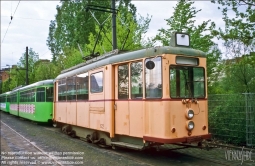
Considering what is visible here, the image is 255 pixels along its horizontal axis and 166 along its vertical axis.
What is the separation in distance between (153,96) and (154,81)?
0.38m

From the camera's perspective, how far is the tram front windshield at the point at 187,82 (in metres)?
7.55

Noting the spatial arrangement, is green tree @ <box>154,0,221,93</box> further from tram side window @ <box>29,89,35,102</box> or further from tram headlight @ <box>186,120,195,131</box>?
tram side window @ <box>29,89,35,102</box>

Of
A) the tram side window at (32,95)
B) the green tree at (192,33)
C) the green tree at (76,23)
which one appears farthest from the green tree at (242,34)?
the green tree at (76,23)

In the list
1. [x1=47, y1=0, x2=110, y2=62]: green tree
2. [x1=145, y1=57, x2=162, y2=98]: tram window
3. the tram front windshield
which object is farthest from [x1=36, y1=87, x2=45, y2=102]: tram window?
[x1=47, y1=0, x2=110, y2=62]: green tree

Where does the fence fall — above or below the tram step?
above

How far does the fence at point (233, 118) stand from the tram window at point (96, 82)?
4.32 meters

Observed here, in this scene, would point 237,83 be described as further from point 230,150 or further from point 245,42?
point 230,150

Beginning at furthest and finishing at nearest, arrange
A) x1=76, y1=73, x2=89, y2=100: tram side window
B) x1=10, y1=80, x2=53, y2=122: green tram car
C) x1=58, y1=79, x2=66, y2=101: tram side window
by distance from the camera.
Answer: x1=10, y1=80, x2=53, y2=122: green tram car, x1=58, y1=79, x2=66, y2=101: tram side window, x1=76, y1=73, x2=89, y2=100: tram side window

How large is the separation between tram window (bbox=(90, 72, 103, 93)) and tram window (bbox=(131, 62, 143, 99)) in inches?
65.2

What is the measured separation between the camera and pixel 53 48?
48375 millimetres

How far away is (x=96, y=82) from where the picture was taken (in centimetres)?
1010

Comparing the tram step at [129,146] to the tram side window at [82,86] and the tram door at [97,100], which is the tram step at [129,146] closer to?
the tram door at [97,100]

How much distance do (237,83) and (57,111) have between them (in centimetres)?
869

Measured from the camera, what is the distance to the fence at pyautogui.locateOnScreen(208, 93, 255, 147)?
9.77 meters
